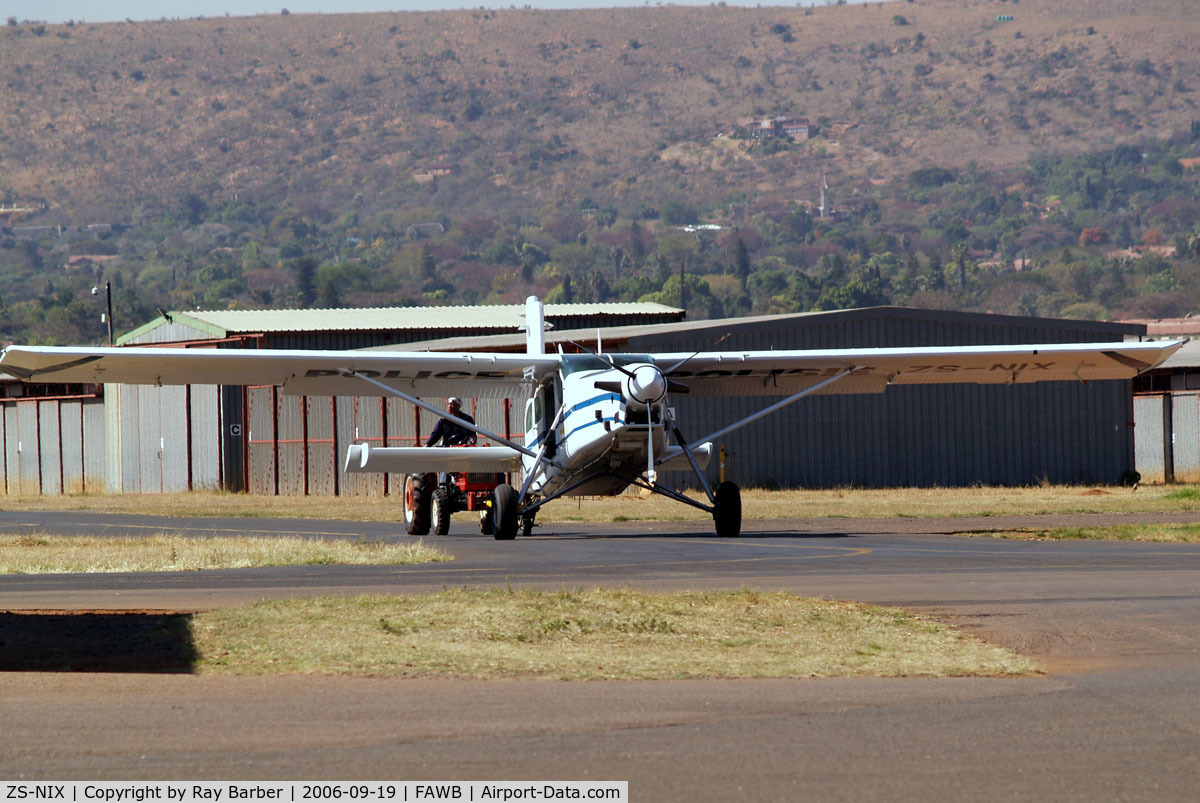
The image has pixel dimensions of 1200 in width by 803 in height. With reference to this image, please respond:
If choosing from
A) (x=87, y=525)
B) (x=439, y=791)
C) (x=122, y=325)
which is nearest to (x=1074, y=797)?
(x=439, y=791)

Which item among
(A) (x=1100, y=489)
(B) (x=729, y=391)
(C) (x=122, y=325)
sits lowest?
(A) (x=1100, y=489)

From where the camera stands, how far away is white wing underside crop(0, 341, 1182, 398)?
2219 cm

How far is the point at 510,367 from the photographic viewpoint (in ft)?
76.8

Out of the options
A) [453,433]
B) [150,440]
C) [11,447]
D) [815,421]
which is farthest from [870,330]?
[11,447]

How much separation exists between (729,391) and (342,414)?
17.6m

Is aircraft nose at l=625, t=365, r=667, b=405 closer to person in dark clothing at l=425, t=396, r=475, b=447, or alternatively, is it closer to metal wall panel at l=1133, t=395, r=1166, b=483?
person in dark clothing at l=425, t=396, r=475, b=447

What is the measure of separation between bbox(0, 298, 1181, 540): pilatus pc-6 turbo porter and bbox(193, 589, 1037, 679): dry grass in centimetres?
763

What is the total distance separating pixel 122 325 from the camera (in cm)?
19988

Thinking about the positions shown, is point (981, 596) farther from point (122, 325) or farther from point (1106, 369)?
point (122, 325)

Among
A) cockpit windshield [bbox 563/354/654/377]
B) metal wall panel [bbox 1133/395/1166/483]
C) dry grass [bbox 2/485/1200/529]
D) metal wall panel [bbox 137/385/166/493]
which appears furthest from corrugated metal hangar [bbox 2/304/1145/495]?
cockpit windshield [bbox 563/354/654/377]

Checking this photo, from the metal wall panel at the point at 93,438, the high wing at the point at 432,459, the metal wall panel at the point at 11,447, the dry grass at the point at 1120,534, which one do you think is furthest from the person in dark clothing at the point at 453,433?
the metal wall panel at the point at 11,447

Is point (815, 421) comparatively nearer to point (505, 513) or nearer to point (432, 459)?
point (432, 459)

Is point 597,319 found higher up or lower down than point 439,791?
higher up

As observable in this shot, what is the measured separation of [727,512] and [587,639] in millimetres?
10931
